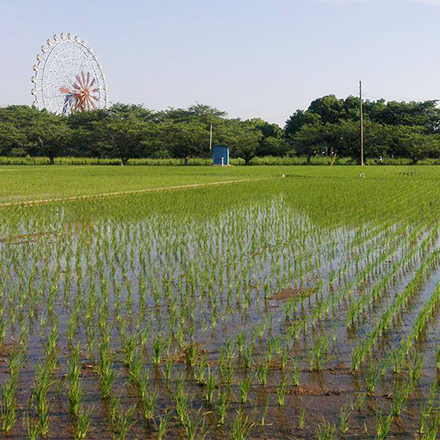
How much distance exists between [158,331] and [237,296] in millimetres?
1092

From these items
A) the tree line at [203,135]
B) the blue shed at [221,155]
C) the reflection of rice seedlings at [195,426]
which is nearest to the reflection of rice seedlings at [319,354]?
the reflection of rice seedlings at [195,426]

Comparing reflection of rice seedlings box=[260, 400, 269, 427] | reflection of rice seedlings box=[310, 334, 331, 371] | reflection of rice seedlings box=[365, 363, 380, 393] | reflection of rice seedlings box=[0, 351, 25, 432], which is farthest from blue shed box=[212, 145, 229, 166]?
reflection of rice seedlings box=[260, 400, 269, 427]

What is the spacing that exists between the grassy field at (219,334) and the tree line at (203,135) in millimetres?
36185

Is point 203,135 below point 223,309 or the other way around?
the other way around

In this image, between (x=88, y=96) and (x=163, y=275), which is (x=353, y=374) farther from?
(x=88, y=96)

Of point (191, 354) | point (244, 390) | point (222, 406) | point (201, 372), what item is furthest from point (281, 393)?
point (191, 354)

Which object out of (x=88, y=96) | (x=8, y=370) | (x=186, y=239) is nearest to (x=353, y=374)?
(x=8, y=370)

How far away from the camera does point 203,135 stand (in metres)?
43.7

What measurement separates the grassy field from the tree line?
36185mm

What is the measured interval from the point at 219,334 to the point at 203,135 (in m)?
40.6

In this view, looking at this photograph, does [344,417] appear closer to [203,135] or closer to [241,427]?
[241,427]

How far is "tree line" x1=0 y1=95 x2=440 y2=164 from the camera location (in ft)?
142

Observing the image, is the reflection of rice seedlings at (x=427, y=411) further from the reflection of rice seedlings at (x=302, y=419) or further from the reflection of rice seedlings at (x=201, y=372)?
the reflection of rice seedlings at (x=201, y=372)

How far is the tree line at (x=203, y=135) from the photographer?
142 feet
